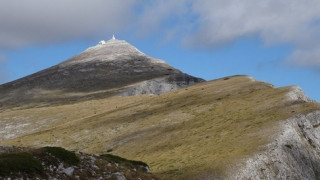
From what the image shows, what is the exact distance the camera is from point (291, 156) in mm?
54469

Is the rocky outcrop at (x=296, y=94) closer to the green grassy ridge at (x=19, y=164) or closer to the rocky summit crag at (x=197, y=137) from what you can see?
the rocky summit crag at (x=197, y=137)

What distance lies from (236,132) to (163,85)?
4517 inches

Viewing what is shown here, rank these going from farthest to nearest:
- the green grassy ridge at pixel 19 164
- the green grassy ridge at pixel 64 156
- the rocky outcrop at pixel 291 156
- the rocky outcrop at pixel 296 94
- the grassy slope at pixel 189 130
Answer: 1. the rocky outcrop at pixel 296 94
2. the grassy slope at pixel 189 130
3. the rocky outcrop at pixel 291 156
4. the green grassy ridge at pixel 64 156
5. the green grassy ridge at pixel 19 164

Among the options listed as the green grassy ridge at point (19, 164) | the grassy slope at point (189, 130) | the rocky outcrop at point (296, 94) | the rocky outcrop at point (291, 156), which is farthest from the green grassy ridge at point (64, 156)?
the rocky outcrop at point (296, 94)

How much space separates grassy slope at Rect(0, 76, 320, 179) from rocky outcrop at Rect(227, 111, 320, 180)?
58.6 inches

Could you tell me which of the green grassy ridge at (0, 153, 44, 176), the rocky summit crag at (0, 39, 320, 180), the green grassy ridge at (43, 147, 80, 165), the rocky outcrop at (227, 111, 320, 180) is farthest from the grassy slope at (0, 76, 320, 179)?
the green grassy ridge at (0, 153, 44, 176)

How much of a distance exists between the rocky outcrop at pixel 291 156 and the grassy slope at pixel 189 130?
1.49 m

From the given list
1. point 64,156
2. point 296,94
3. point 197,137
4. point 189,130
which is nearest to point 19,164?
point 64,156

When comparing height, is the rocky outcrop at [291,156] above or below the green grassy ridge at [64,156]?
below

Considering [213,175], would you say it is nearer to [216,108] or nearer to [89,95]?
[216,108]

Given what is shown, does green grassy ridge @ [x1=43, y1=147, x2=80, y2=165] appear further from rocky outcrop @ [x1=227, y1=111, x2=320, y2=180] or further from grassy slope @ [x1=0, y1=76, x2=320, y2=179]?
rocky outcrop @ [x1=227, y1=111, x2=320, y2=180]

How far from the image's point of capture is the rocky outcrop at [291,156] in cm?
4947

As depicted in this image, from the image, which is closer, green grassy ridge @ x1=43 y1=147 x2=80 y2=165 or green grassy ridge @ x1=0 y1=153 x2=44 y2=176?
green grassy ridge @ x1=0 y1=153 x2=44 y2=176

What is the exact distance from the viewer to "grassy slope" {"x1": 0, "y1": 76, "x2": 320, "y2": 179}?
53.6m
